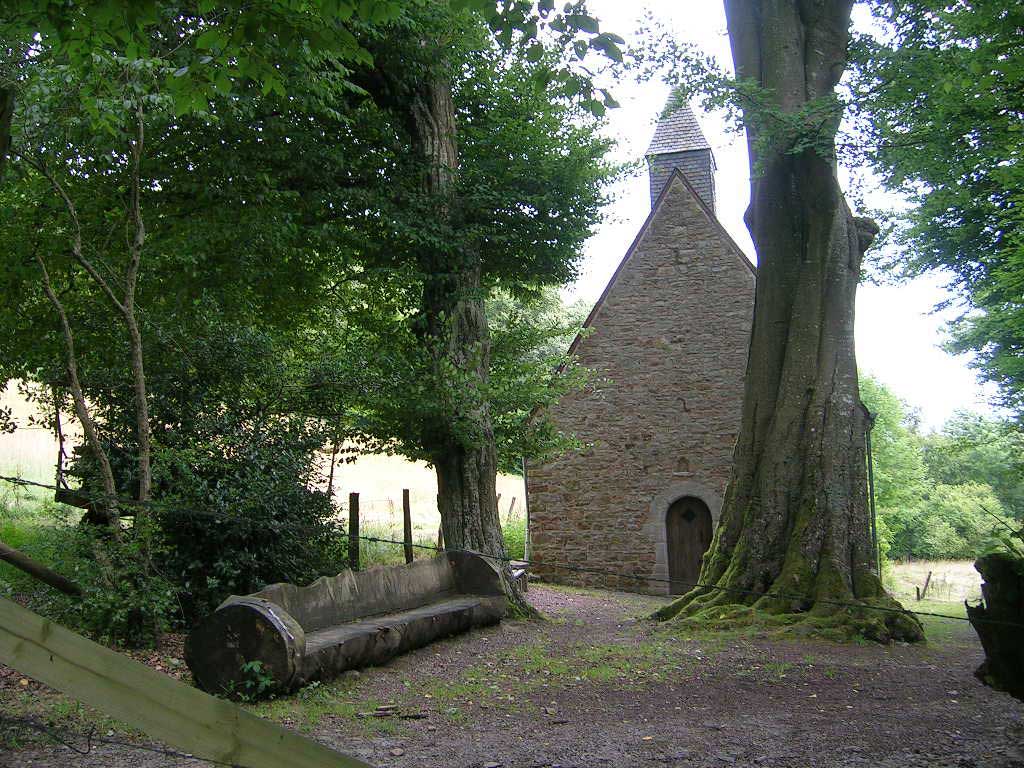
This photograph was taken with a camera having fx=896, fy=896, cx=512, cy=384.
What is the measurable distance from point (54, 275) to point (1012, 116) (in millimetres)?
12675

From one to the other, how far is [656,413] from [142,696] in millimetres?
16617

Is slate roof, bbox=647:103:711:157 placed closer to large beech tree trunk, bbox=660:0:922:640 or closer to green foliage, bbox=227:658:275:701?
large beech tree trunk, bbox=660:0:922:640

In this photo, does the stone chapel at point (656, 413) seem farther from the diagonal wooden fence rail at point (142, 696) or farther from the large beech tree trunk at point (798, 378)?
the diagonal wooden fence rail at point (142, 696)

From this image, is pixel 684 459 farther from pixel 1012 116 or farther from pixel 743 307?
pixel 1012 116

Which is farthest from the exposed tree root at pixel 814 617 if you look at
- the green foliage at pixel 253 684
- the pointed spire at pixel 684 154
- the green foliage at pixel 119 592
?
the pointed spire at pixel 684 154

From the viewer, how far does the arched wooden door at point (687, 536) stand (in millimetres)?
17781

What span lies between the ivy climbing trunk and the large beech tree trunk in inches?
104

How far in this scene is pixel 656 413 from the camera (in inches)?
710

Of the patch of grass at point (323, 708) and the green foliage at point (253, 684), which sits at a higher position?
the green foliage at point (253, 684)

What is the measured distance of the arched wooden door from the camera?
17781 mm

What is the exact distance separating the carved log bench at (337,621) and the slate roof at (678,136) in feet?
50.1

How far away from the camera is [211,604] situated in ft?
28.5

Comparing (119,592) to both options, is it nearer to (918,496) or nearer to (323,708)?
(323,708)

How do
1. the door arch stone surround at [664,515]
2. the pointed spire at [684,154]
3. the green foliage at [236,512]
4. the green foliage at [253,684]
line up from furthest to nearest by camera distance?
the pointed spire at [684,154] < the door arch stone surround at [664,515] < the green foliage at [236,512] < the green foliage at [253,684]
